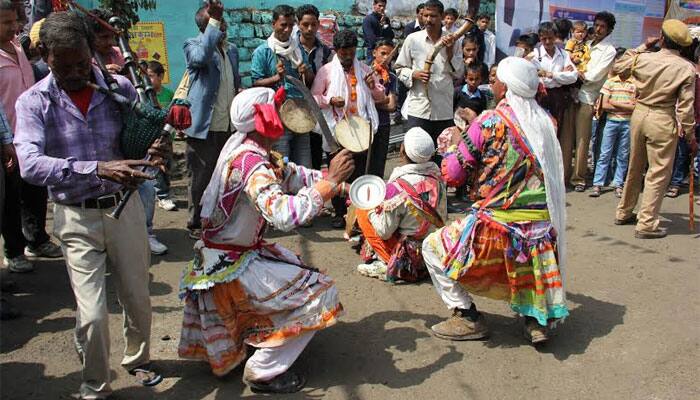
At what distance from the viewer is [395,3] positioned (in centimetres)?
1121

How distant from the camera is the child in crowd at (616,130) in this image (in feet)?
27.0

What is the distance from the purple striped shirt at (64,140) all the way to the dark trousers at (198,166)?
2.74 m

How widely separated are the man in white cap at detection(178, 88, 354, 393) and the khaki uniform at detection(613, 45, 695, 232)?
4.38m

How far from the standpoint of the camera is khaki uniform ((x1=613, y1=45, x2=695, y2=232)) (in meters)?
6.30

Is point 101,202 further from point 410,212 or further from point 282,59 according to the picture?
point 282,59

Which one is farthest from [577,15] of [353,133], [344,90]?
[353,133]

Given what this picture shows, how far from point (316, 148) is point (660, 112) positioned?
3633 mm

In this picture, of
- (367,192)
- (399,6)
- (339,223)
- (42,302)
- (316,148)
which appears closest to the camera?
(367,192)

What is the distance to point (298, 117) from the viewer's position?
19.7 ft

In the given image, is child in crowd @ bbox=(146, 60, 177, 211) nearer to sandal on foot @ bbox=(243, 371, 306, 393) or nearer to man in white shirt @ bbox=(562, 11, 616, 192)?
sandal on foot @ bbox=(243, 371, 306, 393)

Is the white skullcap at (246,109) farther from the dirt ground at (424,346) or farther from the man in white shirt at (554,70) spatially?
the man in white shirt at (554,70)

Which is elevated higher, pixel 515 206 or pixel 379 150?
pixel 515 206

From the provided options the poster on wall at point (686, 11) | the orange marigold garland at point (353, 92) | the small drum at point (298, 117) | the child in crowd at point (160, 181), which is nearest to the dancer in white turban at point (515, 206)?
the small drum at point (298, 117)

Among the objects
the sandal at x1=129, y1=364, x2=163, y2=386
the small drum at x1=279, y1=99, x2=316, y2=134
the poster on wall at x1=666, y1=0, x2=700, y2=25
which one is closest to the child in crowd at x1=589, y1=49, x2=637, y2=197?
the small drum at x1=279, y1=99, x2=316, y2=134
